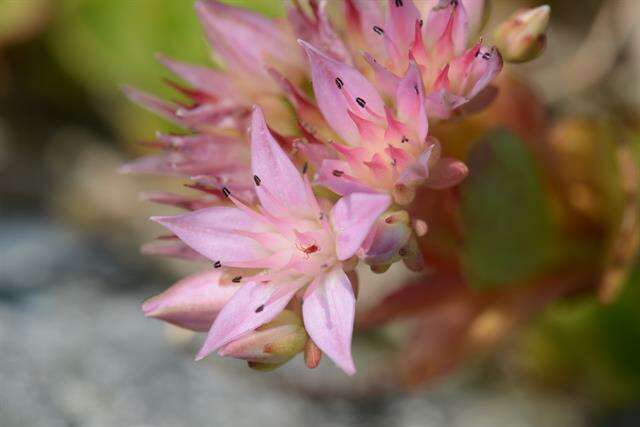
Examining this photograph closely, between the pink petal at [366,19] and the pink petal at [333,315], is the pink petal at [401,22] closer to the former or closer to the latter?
the pink petal at [366,19]

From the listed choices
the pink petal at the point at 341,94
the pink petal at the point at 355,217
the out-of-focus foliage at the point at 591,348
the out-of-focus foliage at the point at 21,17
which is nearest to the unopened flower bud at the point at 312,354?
the pink petal at the point at 355,217

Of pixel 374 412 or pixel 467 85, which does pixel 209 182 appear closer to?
pixel 467 85

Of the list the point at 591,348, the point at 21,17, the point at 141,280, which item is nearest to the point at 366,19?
Result: the point at 591,348

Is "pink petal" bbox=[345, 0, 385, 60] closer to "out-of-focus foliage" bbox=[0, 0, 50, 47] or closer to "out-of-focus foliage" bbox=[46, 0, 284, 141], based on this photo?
"out-of-focus foliage" bbox=[46, 0, 284, 141]

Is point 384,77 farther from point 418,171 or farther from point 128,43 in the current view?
point 128,43

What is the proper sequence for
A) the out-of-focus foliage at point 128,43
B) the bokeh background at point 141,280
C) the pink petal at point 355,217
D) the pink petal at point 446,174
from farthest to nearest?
the out-of-focus foliage at point 128,43 < the bokeh background at point 141,280 < the pink petal at point 446,174 < the pink petal at point 355,217

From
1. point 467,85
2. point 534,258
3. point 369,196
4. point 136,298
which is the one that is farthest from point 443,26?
point 136,298
